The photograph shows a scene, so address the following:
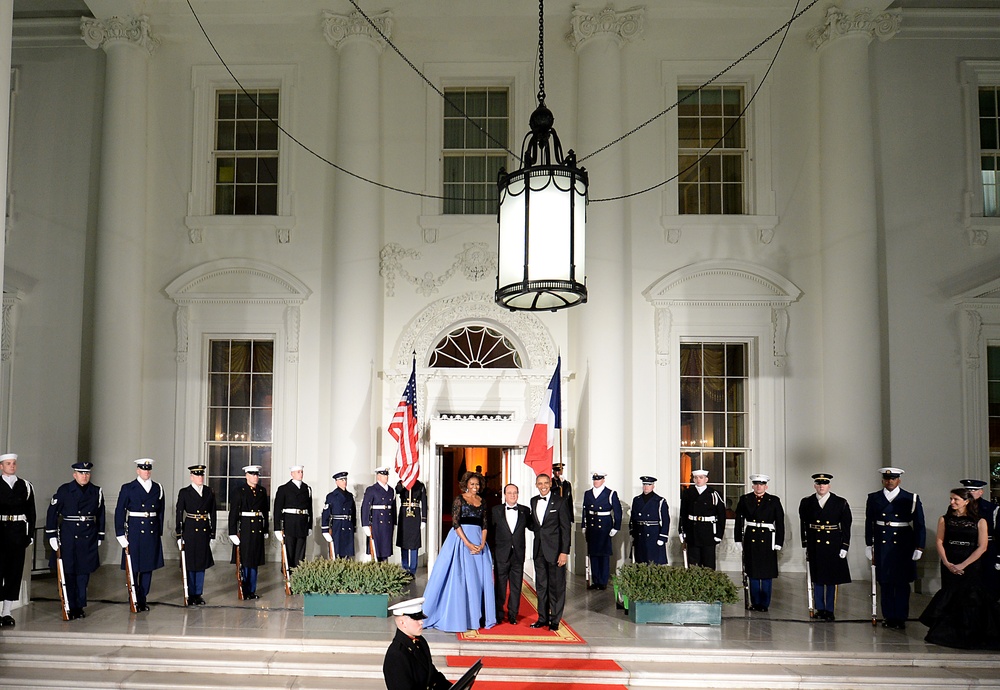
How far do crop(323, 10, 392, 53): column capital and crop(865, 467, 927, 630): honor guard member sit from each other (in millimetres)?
9660

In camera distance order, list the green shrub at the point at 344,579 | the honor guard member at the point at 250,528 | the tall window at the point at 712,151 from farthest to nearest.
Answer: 1. the tall window at the point at 712,151
2. the honor guard member at the point at 250,528
3. the green shrub at the point at 344,579

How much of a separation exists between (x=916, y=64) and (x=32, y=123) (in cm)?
1408

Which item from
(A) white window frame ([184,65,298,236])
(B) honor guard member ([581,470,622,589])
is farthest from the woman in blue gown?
(A) white window frame ([184,65,298,236])

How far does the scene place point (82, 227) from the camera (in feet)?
44.4

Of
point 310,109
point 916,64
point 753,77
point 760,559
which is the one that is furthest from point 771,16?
point 760,559

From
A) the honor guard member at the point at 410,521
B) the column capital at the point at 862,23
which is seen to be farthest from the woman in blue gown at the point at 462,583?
the column capital at the point at 862,23

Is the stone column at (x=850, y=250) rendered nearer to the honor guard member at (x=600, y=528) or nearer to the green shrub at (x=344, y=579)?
the honor guard member at (x=600, y=528)

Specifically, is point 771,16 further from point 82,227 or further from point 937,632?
point 82,227

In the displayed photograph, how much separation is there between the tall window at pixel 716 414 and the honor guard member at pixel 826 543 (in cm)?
335

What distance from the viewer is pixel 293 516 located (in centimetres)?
1128

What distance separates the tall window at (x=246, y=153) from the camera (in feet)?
46.0

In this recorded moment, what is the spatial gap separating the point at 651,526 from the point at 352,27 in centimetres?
879

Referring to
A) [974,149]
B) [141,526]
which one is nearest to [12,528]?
[141,526]

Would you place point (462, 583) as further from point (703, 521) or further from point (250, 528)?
point (703, 521)
